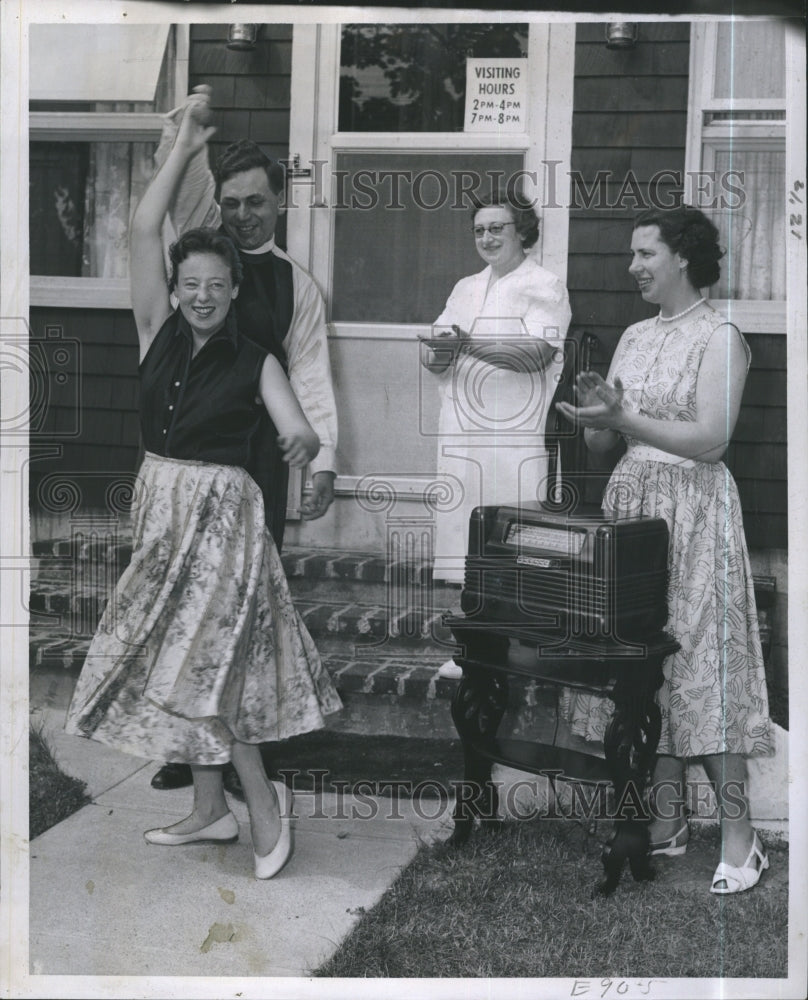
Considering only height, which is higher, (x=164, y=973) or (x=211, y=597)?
(x=211, y=597)

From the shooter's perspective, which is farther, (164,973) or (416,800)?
(416,800)

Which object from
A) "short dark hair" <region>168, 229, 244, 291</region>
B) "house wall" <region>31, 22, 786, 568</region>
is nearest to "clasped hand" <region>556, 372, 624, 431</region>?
"house wall" <region>31, 22, 786, 568</region>

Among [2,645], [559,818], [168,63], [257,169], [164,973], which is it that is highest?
[168,63]

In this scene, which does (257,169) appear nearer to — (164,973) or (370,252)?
(370,252)

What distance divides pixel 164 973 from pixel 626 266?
2583 millimetres

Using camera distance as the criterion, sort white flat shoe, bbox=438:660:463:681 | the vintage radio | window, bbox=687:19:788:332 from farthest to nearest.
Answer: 1. white flat shoe, bbox=438:660:463:681
2. window, bbox=687:19:788:332
3. the vintage radio

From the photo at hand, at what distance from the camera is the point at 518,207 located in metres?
3.60

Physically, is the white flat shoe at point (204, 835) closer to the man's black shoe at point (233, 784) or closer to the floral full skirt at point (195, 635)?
the man's black shoe at point (233, 784)

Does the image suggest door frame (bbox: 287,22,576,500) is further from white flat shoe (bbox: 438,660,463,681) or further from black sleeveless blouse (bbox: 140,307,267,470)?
white flat shoe (bbox: 438,660,463,681)

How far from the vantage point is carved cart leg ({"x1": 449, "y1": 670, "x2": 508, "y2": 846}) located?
12.0 ft

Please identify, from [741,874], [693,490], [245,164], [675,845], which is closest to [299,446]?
[245,164]

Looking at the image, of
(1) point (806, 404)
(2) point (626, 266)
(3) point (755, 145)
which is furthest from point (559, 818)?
(3) point (755, 145)

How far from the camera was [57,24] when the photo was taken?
358 cm

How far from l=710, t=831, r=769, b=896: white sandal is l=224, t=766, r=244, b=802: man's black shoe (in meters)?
1.52
